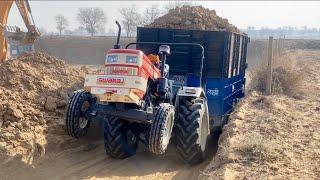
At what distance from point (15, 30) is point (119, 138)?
26.7 ft

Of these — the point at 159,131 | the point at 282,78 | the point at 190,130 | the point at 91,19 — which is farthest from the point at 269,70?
the point at 91,19

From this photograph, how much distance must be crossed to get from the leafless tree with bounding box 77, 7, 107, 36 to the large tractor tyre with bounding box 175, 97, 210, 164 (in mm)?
77198

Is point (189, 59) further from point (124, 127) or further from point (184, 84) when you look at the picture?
point (124, 127)

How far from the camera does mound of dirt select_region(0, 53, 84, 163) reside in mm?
7828

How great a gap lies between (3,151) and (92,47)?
41.1m

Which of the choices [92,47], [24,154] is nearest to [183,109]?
[24,154]

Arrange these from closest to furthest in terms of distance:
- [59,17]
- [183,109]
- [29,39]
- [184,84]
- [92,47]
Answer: [183,109], [184,84], [29,39], [92,47], [59,17]

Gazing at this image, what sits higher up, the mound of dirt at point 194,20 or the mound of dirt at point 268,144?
the mound of dirt at point 194,20

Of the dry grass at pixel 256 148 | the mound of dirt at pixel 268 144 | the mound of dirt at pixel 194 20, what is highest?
the mound of dirt at pixel 194 20

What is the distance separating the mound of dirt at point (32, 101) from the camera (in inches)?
308

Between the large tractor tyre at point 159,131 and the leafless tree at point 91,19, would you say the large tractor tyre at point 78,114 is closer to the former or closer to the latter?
the large tractor tyre at point 159,131

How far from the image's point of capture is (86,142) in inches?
374

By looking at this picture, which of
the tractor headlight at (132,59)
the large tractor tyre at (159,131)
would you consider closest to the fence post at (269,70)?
the large tractor tyre at (159,131)

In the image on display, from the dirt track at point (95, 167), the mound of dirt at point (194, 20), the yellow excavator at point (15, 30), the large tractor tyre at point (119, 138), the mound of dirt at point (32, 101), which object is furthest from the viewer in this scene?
the yellow excavator at point (15, 30)
